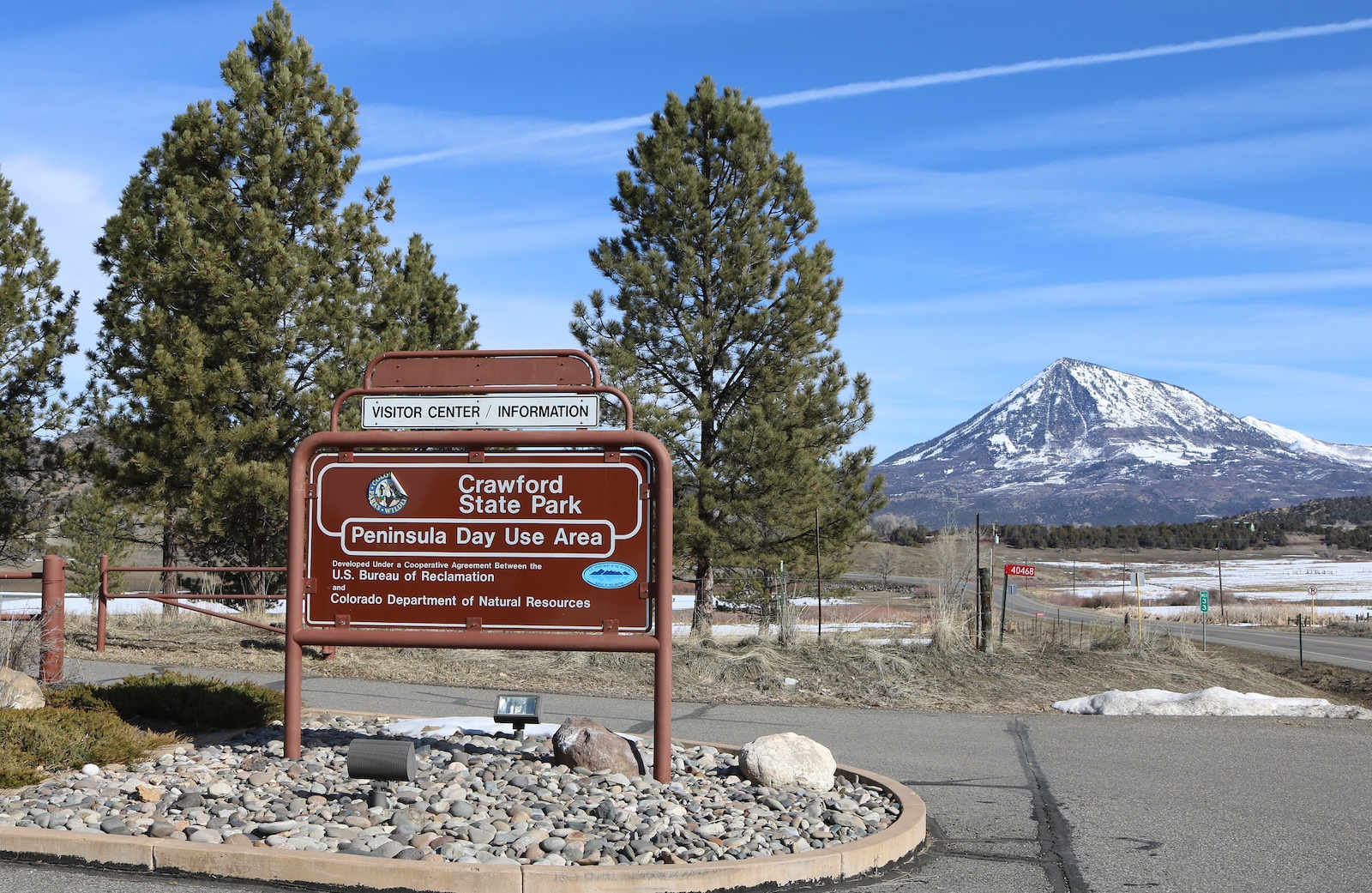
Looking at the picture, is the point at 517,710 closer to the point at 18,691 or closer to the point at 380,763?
the point at 380,763

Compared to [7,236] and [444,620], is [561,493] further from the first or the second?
[7,236]

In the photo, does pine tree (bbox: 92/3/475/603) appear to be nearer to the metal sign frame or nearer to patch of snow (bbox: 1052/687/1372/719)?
the metal sign frame

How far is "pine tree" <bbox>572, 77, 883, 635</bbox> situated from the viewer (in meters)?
18.9

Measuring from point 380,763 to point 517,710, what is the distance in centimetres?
165

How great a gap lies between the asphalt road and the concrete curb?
0.35 feet

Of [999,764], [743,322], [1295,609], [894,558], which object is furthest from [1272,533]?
[999,764]

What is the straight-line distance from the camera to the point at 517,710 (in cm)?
756

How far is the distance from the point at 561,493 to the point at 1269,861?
176 inches

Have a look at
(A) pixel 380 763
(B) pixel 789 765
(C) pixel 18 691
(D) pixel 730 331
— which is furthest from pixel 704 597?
(A) pixel 380 763

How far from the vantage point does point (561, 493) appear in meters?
7.40

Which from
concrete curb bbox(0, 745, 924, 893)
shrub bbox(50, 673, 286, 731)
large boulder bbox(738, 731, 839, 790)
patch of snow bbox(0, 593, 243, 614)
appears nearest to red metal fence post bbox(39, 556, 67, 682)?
shrub bbox(50, 673, 286, 731)

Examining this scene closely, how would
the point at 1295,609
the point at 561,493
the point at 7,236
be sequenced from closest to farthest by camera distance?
the point at 561,493
the point at 7,236
the point at 1295,609

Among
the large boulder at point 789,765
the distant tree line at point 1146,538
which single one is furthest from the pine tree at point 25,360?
the distant tree line at point 1146,538

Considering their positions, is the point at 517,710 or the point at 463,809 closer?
the point at 463,809
